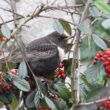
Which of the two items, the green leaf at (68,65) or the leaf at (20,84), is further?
the green leaf at (68,65)

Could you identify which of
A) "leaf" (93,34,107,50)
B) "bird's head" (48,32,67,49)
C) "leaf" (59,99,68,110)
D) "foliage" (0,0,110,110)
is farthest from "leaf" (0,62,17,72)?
"bird's head" (48,32,67,49)

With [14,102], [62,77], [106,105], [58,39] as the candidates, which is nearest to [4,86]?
[14,102]

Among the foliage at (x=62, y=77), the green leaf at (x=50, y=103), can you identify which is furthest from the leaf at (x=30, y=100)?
the green leaf at (x=50, y=103)

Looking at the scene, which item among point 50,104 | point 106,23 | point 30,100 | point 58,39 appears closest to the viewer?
point 106,23

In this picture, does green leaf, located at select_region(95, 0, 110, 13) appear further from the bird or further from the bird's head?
the bird's head

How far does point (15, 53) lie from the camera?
1963 mm

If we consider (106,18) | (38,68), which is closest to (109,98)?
(106,18)

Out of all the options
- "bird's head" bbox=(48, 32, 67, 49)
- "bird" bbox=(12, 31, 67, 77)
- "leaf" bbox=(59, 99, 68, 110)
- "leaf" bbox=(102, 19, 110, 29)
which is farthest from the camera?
"bird's head" bbox=(48, 32, 67, 49)

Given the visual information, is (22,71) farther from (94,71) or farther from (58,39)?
(58,39)

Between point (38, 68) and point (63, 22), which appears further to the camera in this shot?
point (38, 68)

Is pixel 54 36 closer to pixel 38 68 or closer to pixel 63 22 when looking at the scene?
pixel 38 68

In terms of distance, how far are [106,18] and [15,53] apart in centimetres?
49

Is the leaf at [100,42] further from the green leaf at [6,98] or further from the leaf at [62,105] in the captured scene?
the green leaf at [6,98]

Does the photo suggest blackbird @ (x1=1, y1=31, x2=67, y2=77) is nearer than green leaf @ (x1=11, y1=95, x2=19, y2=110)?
No
